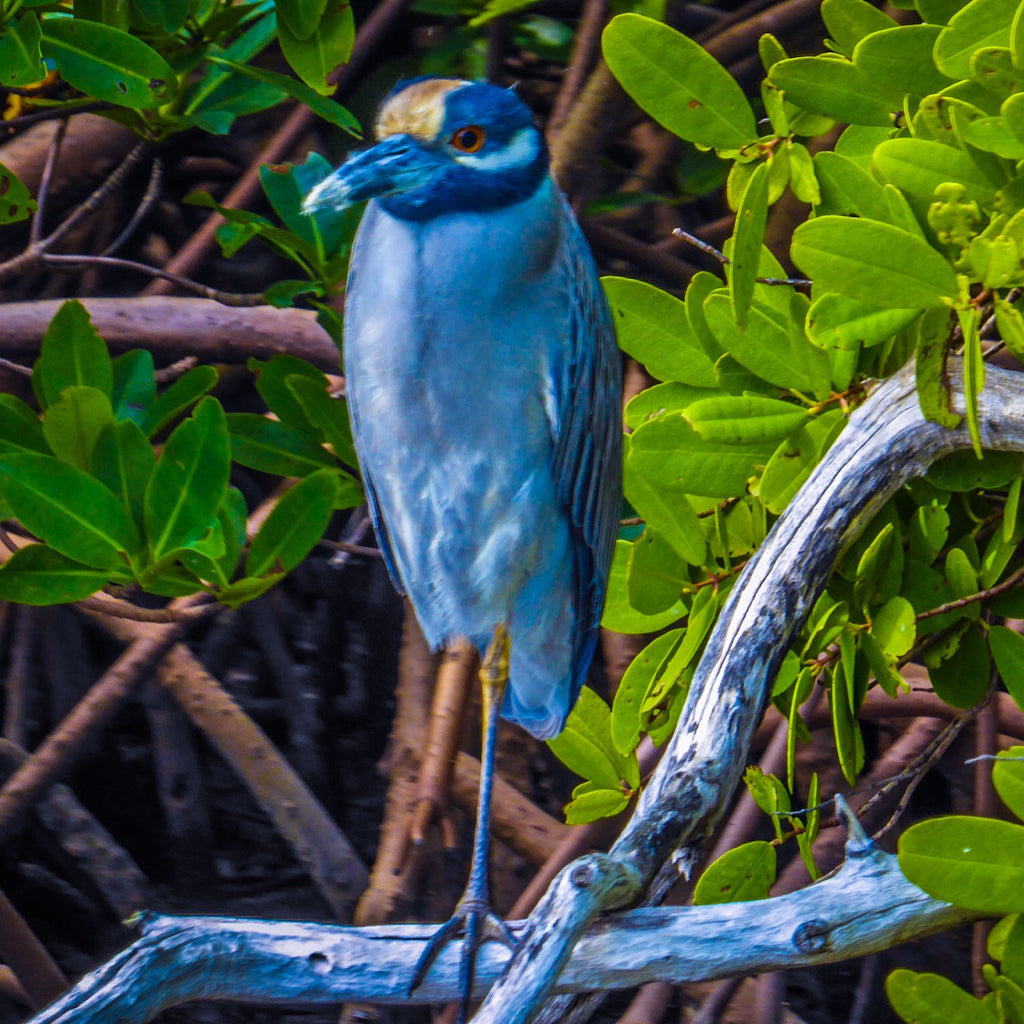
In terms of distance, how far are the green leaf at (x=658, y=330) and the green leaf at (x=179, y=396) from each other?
355mm

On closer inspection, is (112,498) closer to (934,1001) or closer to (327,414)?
(327,414)

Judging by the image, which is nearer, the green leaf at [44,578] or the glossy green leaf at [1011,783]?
the glossy green leaf at [1011,783]

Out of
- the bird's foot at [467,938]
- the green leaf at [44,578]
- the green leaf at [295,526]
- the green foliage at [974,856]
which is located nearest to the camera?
the green foliage at [974,856]

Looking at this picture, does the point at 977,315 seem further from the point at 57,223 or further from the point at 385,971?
the point at 57,223

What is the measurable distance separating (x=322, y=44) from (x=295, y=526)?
0.37 meters

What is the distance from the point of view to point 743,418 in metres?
0.81

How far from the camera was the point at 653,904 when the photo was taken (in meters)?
0.81

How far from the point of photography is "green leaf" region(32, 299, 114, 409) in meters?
0.97

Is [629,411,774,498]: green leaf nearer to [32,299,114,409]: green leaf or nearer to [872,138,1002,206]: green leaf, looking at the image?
[872,138,1002,206]: green leaf

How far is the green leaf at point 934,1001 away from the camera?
0.78 m

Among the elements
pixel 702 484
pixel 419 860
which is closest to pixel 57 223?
pixel 419 860

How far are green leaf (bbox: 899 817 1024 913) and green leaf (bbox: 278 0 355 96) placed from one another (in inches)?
26.9

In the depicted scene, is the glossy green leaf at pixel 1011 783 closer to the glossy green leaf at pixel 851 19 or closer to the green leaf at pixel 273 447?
the glossy green leaf at pixel 851 19

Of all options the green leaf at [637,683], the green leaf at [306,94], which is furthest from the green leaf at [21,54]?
the green leaf at [637,683]
